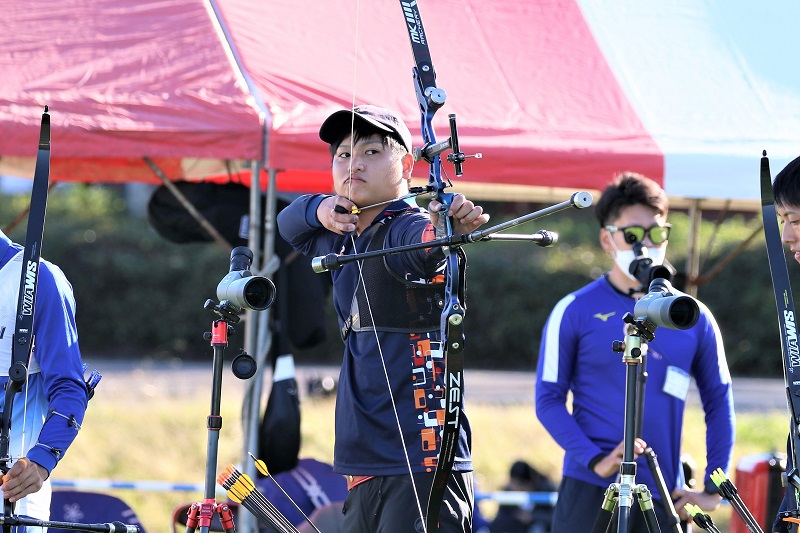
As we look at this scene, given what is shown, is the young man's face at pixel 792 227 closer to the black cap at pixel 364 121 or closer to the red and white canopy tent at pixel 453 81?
the black cap at pixel 364 121

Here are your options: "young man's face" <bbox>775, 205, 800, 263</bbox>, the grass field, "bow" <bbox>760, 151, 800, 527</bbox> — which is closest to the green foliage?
the grass field

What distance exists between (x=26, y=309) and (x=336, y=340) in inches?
513

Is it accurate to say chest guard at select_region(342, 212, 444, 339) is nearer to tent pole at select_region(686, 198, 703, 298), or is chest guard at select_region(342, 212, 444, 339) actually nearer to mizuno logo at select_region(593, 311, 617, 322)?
mizuno logo at select_region(593, 311, 617, 322)

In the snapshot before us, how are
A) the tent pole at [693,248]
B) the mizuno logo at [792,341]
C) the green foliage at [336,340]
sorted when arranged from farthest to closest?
the green foliage at [336,340] → the tent pole at [693,248] → the mizuno logo at [792,341]

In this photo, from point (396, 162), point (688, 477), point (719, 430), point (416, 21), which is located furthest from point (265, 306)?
point (688, 477)

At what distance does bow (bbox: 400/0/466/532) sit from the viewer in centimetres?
245

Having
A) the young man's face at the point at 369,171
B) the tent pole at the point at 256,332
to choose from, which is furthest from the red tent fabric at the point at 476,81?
the young man's face at the point at 369,171

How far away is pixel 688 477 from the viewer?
4.37 metres

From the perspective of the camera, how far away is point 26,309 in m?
2.86

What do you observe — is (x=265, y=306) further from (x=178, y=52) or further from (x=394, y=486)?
(x=178, y=52)

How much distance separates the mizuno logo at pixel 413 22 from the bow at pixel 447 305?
0.22 ft

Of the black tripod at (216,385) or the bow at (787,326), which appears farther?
the black tripod at (216,385)

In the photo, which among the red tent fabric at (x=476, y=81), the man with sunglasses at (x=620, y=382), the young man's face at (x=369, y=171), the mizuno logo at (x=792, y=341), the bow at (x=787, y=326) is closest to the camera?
the bow at (x=787, y=326)

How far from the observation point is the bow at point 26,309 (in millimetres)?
2775
